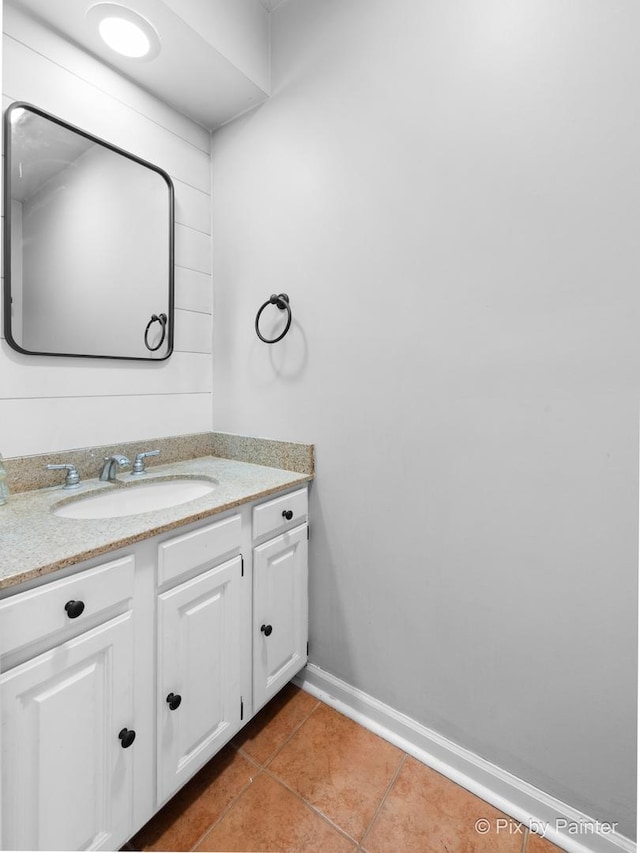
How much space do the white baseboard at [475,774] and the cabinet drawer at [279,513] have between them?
2.08 feet

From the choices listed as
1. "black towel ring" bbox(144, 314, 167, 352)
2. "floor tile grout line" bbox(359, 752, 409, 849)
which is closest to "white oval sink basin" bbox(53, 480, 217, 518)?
"black towel ring" bbox(144, 314, 167, 352)

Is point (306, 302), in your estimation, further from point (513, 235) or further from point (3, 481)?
point (3, 481)

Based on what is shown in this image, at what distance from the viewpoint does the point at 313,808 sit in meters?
1.17

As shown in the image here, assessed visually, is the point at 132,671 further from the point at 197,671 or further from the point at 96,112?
the point at 96,112

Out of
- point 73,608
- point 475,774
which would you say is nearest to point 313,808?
point 475,774

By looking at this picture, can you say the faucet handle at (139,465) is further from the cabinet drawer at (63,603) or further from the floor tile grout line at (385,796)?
the floor tile grout line at (385,796)

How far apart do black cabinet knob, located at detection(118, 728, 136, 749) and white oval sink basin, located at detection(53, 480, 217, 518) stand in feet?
1.81

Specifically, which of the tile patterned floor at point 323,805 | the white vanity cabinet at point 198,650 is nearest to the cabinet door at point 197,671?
the white vanity cabinet at point 198,650

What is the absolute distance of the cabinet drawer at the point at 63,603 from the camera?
782 mm

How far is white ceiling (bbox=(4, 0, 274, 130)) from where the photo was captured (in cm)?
125

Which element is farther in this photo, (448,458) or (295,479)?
(295,479)

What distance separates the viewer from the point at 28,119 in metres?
1.26

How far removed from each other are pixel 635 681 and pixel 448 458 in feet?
2.31

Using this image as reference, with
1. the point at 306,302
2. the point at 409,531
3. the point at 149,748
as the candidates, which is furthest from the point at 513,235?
the point at 149,748
